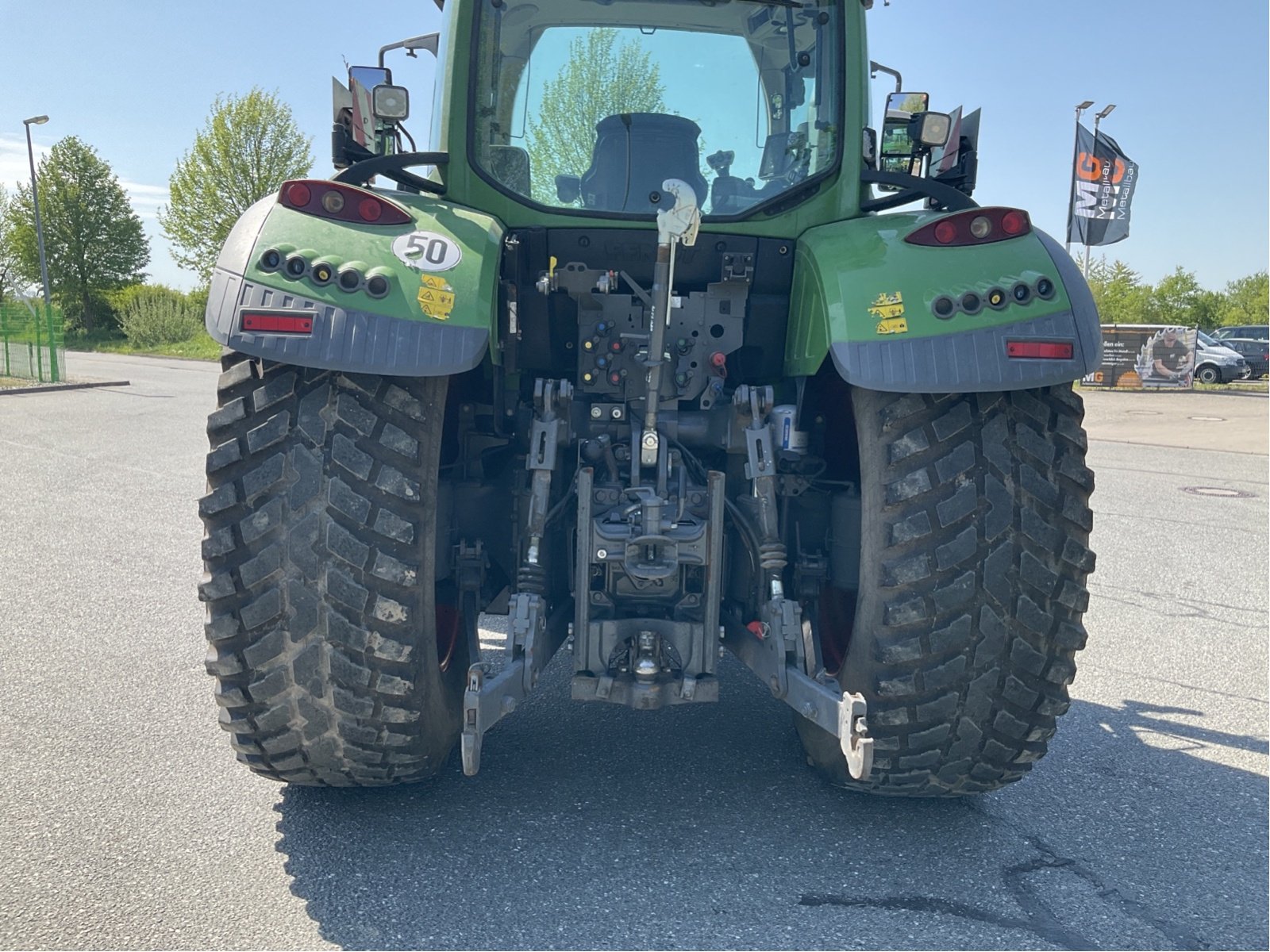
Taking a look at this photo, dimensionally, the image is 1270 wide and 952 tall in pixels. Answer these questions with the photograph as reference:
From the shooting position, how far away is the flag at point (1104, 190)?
72.6 feet

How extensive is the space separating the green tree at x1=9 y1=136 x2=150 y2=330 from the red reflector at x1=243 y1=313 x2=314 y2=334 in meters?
57.8

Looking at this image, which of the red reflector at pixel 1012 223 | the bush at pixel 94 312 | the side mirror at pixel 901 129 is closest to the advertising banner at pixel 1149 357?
the side mirror at pixel 901 129

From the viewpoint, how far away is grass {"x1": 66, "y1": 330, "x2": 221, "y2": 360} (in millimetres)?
42625

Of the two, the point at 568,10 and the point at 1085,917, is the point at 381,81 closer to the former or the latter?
the point at 568,10

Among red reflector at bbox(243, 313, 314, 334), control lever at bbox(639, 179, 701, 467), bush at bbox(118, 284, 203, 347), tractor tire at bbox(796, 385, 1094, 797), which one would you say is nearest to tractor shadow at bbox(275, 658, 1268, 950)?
tractor tire at bbox(796, 385, 1094, 797)

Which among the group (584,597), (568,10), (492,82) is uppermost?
(568,10)

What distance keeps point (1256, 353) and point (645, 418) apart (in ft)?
122

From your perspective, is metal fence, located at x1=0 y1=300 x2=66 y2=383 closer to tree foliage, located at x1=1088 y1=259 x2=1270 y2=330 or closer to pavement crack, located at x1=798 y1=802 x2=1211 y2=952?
pavement crack, located at x1=798 y1=802 x2=1211 y2=952

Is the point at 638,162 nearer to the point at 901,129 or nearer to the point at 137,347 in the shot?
the point at 901,129

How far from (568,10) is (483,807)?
2.77 m

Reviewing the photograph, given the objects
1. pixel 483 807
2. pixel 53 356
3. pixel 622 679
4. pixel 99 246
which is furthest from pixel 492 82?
pixel 99 246

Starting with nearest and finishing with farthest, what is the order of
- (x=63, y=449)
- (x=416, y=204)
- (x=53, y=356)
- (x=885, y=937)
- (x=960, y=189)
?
1. (x=885, y=937)
2. (x=416, y=204)
3. (x=960, y=189)
4. (x=63, y=449)
5. (x=53, y=356)

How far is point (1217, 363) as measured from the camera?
104ft

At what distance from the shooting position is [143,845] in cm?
321
